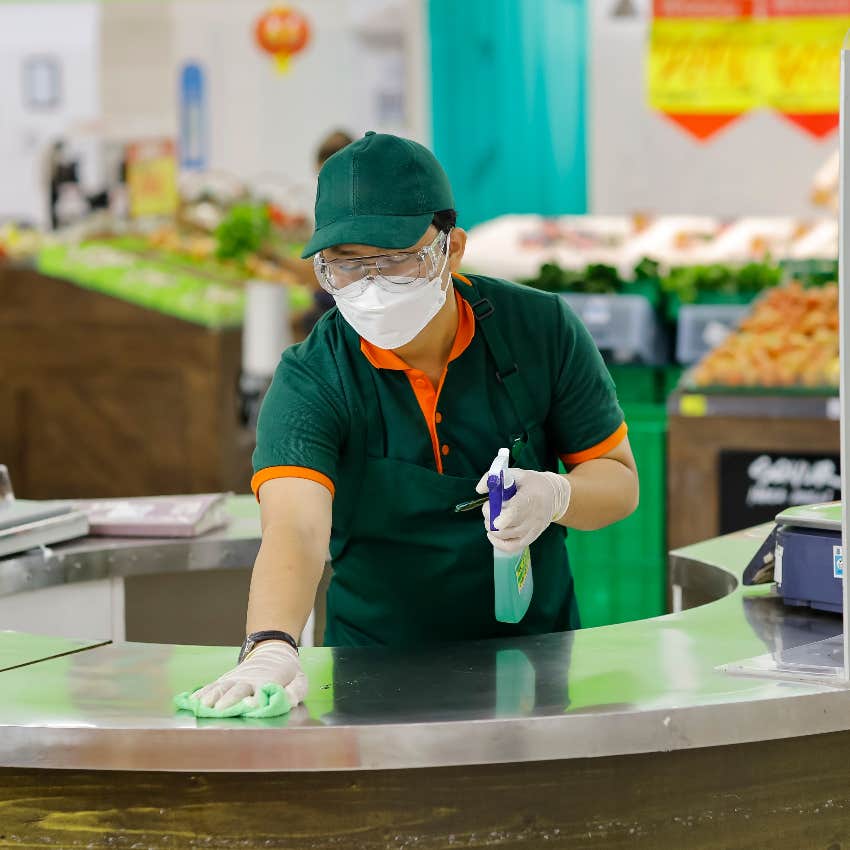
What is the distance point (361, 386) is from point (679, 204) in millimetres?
8240

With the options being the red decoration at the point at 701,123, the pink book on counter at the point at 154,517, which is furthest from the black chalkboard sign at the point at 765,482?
the red decoration at the point at 701,123

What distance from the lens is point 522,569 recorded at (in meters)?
2.27

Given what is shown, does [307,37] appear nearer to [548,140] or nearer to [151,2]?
[151,2]

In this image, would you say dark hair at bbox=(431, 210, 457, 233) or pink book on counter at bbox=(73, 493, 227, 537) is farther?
pink book on counter at bbox=(73, 493, 227, 537)

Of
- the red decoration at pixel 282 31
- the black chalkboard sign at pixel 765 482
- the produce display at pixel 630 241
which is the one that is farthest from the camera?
the red decoration at pixel 282 31

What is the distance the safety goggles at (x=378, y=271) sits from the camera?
2.27 m

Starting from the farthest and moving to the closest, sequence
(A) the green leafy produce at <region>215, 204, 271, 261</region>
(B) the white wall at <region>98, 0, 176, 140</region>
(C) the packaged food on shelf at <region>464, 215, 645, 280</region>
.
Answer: (B) the white wall at <region>98, 0, 176, 140</region> → (A) the green leafy produce at <region>215, 204, 271, 261</region> → (C) the packaged food on shelf at <region>464, 215, 645, 280</region>

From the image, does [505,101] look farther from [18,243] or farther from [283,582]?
[283,582]

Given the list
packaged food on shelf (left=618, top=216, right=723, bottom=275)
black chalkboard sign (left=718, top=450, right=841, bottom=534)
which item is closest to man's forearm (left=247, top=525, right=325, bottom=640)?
black chalkboard sign (left=718, top=450, right=841, bottom=534)

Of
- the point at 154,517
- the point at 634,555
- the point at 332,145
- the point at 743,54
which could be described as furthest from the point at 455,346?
the point at 743,54

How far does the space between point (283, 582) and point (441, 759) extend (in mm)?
479

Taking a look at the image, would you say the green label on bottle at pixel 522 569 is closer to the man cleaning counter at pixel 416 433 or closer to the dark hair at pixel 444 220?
the man cleaning counter at pixel 416 433

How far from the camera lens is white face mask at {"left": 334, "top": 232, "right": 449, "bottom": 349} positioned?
2.27 m

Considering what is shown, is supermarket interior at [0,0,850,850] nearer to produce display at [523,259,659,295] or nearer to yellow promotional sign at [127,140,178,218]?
produce display at [523,259,659,295]
